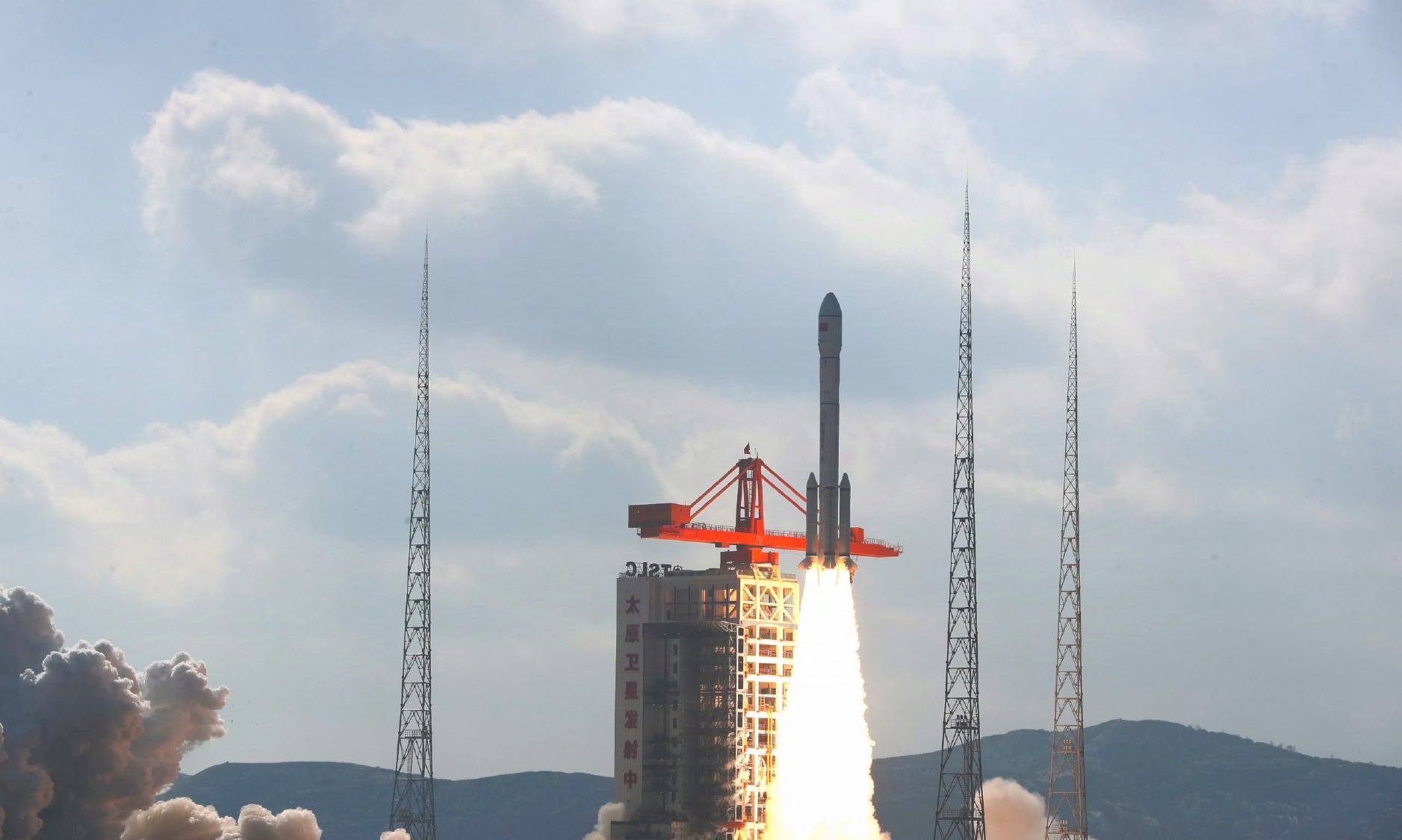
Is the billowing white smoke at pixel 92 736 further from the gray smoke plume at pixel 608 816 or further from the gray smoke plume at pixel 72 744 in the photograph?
the gray smoke plume at pixel 608 816

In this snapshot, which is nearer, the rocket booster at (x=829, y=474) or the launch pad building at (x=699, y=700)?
the rocket booster at (x=829, y=474)

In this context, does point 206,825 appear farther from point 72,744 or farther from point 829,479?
point 829,479

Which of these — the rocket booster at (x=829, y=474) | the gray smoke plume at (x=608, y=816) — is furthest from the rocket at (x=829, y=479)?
the gray smoke plume at (x=608, y=816)

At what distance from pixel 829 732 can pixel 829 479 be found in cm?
1873

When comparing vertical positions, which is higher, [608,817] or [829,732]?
[829,732]

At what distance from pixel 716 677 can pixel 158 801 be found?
51.2 metres

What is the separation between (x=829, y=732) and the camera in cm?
13838

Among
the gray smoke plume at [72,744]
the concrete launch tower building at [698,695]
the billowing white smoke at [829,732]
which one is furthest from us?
the concrete launch tower building at [698,695]

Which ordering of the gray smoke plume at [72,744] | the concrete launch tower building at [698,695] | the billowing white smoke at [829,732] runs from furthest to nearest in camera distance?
the concrete launch tower building at [698,695] < the billowing white smoke at [829,732] < the gray smoke plume at [72,744]

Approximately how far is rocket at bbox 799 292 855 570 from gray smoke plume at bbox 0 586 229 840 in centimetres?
4723

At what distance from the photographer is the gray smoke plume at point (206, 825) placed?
120m

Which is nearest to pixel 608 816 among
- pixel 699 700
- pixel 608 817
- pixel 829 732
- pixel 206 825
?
pixel 608 817

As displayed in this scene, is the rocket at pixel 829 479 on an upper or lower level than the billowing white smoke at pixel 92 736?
upper

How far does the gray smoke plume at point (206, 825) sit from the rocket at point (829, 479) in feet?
132
